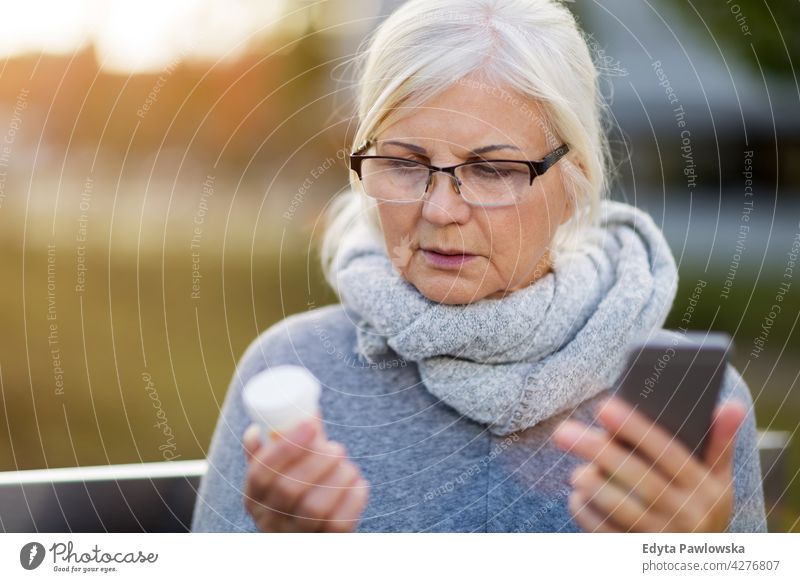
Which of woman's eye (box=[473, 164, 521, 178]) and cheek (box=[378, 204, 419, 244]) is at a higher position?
woman's eye (box=[473, 164, 521, 178])

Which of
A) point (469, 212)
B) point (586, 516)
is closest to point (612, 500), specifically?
point (586, 516)

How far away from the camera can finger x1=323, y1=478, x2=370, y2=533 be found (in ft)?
2.54

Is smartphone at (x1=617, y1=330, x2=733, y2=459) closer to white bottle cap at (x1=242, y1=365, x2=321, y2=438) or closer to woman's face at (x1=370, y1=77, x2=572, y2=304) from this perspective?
woman's face at (x1=370, y1=77, x2=572, y2=304)

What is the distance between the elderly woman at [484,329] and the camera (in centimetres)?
67

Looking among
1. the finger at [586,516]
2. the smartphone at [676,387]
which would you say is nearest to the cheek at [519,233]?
the smartphone at [676,387]

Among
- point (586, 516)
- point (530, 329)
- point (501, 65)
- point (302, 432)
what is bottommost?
point (586, 516)

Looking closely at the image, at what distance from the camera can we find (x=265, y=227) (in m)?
0.84

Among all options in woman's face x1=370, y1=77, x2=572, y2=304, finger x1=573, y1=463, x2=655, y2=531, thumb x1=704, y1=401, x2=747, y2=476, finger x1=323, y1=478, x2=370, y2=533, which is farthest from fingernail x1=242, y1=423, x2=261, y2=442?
thumb x1=704, y1=401, x2=747, y2=476

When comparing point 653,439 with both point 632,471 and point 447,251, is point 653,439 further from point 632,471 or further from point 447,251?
point 447,251

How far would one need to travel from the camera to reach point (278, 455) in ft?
2.56

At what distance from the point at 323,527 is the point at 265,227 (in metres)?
0.34

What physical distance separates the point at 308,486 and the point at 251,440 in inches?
3.1

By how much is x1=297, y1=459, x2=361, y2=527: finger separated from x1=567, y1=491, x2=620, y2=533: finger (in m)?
0.23

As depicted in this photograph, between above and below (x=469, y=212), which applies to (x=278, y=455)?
below
